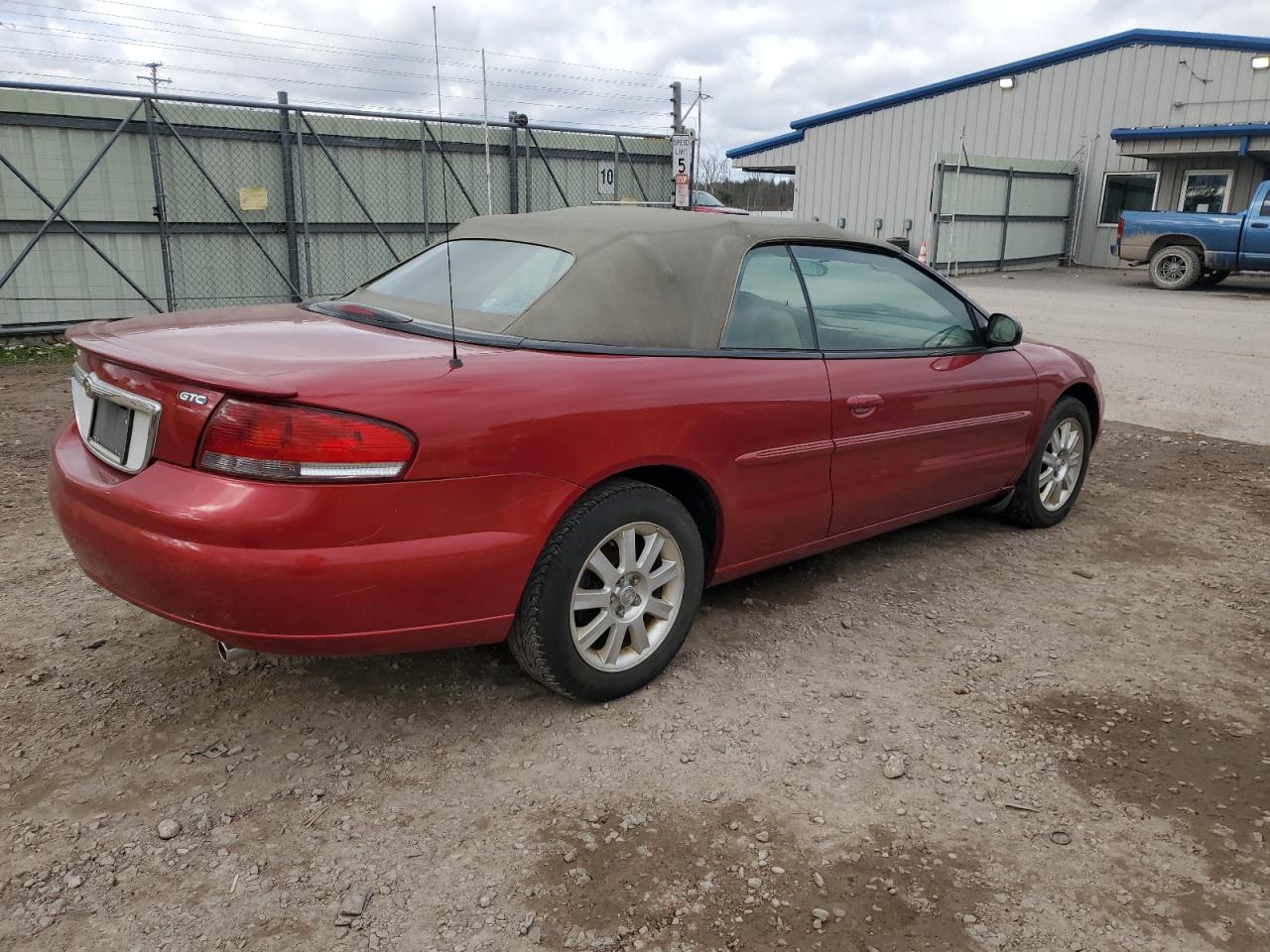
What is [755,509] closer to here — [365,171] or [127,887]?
[127,887]

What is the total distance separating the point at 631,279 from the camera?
3.20 meters

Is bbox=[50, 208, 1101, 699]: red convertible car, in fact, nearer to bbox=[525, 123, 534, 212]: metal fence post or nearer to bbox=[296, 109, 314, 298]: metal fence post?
bbox=[296, 109, 314, 298]: metal fence post

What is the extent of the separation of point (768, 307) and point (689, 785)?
172 cm

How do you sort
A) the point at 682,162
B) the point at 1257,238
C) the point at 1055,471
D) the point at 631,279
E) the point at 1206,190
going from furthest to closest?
the point at 1206,190
the point at 1257,238
the point at 682,162
the point at 1055,471
the point at 631,279

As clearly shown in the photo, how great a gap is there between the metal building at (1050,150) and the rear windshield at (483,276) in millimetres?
19420

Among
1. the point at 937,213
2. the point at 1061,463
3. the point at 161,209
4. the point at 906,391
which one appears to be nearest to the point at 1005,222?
the point at 937,213

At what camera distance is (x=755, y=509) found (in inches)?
133

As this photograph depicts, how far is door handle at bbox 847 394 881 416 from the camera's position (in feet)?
11.9

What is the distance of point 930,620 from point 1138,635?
0.77 meters

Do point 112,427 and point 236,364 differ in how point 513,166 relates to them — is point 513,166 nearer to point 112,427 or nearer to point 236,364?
point 112,427

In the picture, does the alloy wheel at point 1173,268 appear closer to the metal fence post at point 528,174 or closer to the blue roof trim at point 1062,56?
the blue roof trim at point 1062,56

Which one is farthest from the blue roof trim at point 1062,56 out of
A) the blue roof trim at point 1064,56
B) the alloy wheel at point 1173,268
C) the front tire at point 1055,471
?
the front tire at point 1055,471

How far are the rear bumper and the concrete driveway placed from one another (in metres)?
6.50

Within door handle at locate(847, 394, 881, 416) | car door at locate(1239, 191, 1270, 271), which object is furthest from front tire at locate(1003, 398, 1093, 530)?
car door at locate(1239, 191, 1270, 271)
